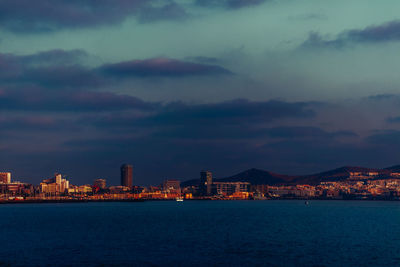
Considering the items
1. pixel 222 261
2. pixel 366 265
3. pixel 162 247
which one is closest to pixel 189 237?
pixel 162 247

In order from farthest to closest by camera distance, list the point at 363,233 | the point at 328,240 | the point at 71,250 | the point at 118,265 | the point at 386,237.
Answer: the point at 363,233 → the point at 386,237 → the point at 328,240 → the point at 71,250 → the point at 118,265

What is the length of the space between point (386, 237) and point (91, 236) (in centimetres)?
3737

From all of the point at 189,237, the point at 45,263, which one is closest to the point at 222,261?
the point at 45,263

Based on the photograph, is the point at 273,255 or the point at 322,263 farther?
the point at 273,255

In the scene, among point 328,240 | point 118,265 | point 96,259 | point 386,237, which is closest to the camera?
point 118,265

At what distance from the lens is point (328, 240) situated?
63.5m

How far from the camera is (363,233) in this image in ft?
243

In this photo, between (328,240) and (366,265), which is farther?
(328,240)

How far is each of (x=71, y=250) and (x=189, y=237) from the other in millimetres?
17678

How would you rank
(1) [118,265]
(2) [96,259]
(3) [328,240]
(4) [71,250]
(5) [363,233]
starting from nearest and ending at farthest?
(1) [118,265], (2) [96,259], (4) [71,250], (3) [328,240], (5) [363,233]

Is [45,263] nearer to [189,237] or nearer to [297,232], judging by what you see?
[189,237]

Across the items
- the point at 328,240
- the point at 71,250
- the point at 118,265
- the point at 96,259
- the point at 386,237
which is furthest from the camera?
the point at 386,237

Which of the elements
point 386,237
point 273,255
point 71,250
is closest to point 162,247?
point 71,250

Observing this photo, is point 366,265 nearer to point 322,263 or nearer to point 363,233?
point 322,263
